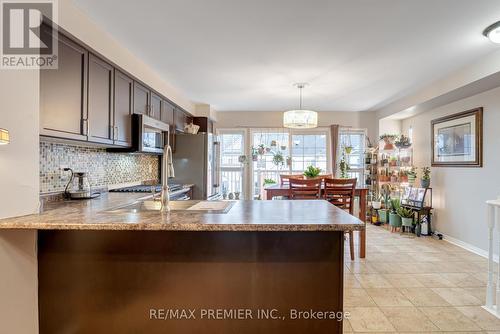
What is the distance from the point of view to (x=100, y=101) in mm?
2443

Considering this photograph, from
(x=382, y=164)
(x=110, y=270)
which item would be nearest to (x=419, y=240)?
(x=382, y=164)

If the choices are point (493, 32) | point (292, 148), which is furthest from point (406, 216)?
point (493, 32)

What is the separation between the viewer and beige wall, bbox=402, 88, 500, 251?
3.57 metres

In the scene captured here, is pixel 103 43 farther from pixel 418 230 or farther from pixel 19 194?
pixel 418 230

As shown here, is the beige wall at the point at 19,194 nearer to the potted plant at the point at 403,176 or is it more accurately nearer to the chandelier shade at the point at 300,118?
the chandelier shade at the point at 300,118

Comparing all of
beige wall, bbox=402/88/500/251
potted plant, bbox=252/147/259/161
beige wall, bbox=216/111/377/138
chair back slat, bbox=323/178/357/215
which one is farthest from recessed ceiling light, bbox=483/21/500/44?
potted plant, bbox=252/147/259/161

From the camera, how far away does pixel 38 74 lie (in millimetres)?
1676

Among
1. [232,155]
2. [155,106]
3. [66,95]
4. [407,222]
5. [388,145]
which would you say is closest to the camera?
[66,95]

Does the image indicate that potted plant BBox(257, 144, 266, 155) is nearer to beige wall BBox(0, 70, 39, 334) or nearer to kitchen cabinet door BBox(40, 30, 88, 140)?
kitchen cabinet door BBox(40, 30, 88, 140)

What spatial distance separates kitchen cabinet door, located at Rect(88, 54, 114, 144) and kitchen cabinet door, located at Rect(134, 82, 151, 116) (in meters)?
0.48

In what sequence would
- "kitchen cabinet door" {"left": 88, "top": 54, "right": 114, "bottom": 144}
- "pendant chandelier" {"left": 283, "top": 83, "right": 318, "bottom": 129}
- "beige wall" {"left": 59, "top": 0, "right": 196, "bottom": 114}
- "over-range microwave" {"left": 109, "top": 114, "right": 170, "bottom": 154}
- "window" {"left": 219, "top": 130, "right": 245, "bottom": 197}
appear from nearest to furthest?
"beige wall" {"left": 59, "top": 0, "right": 196, "bottom": 114} → "kitchen cabinet door" {"left": 88, "top": 54, "right": 114, "bottom": 144} → "over-range microwave" {"left": 109, "top": 114, "right": 170, "bottom": 154} → "pendant chandelier" {"left": 283, "top": 83, "right": 318, "bottom": 129} → "window" {"left": 219, "top": 130, "right": 245, "bottom": 197}

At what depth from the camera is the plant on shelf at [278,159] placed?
20.0 ft

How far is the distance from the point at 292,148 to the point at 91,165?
13.7ft

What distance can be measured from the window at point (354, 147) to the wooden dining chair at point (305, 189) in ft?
9.22
